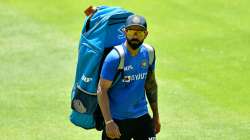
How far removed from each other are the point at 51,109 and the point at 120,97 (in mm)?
4105

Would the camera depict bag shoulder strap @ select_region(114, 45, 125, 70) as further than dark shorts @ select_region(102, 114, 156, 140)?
No

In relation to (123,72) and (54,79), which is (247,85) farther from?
(123,72)

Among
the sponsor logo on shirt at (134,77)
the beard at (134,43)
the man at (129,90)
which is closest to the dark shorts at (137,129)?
the man at (129,90)

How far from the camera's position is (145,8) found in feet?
57.9

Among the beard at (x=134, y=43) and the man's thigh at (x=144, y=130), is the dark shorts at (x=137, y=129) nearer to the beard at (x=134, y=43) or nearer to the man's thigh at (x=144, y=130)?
the man's thigh at (x=144, y=130)

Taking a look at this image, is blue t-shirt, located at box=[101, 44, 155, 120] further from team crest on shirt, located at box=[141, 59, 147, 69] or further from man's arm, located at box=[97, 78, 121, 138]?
man's arm, located at box=[97, 78, 121, 138]

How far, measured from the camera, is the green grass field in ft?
37.6

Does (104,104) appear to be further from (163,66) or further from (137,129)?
(163,66)

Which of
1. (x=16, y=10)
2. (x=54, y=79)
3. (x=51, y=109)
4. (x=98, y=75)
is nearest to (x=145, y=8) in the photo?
(x=16, y=10)

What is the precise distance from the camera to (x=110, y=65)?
26.0ft

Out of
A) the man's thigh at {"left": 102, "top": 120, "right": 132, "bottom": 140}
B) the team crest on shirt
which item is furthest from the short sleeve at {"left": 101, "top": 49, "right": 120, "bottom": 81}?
the man's thigh at {"left": 102, "top": 120, "right": 132, "bottom": 140}

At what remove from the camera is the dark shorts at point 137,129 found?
326 inches

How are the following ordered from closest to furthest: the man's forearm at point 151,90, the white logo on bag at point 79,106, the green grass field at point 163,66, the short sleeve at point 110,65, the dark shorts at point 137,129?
the short sleeve at point 110,65 < the dark shorts at point 137,129 < the white logo on bag at point 79,106 < the man's forearm at point 151,90 < the green grass field at point 163,66

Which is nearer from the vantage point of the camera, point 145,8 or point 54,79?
point 54,79
